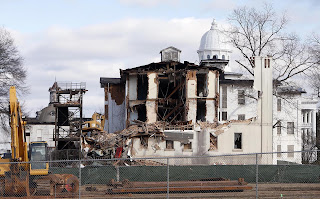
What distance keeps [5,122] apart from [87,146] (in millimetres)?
9738

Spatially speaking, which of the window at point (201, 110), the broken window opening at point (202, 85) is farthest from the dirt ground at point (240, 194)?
the window at point (201, 110)

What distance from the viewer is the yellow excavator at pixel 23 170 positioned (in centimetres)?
2253

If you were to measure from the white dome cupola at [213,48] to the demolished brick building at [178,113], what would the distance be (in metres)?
31.0

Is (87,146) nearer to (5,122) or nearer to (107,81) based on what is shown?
(5,122)

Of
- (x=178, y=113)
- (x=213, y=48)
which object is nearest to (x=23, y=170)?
(x=178, y=113)

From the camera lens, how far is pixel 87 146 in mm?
44500

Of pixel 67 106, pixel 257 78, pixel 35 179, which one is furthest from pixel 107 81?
pixel 35 179

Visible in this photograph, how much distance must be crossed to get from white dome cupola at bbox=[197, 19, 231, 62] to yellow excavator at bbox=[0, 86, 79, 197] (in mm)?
→ 66114

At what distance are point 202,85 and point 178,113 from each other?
458 centimetres

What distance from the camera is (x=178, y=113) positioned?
2015 inches

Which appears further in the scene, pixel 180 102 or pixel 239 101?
pixel 239 101

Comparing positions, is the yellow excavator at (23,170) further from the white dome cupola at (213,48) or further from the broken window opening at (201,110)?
the white dome cupola at (213,48)

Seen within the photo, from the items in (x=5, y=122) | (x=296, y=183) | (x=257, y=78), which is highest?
(x=257, y=78)

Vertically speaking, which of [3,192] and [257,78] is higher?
[257,78]
